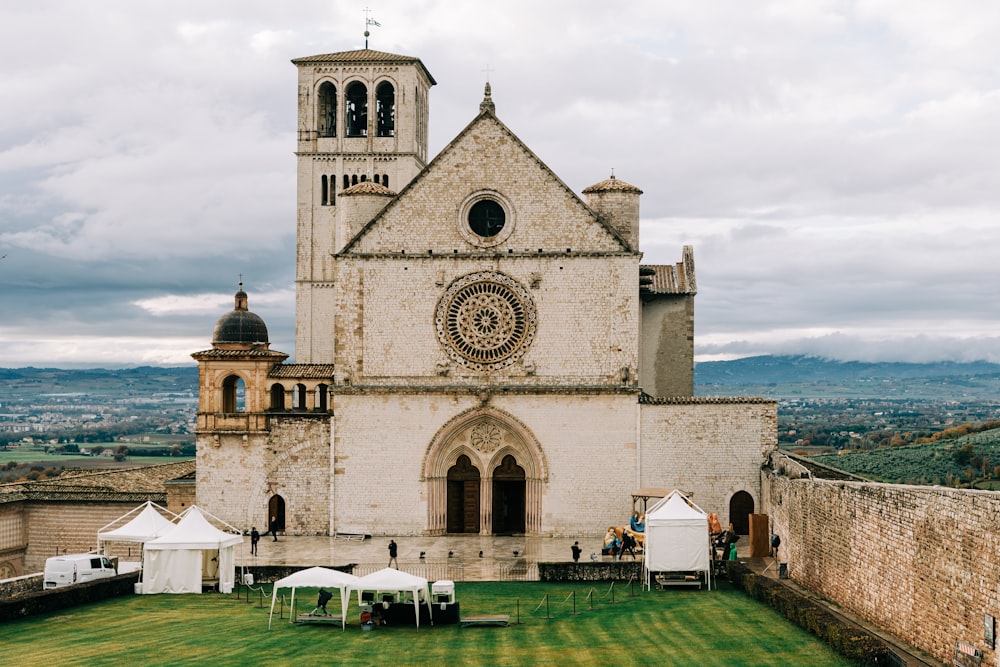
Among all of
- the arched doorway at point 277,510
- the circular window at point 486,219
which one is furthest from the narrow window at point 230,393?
the circular window at point 486,219

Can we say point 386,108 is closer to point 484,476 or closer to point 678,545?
point 484,476

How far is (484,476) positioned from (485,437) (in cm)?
152

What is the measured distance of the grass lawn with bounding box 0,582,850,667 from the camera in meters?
25.5

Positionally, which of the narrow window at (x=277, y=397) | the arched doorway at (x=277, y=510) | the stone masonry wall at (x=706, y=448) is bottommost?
the arched doorway at (x=277, y=510)

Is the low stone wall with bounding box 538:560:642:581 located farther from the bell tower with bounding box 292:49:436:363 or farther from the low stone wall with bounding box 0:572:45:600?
the bell tower with bounding box 292:49:436:363

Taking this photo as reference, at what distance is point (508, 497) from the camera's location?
47.8 metres

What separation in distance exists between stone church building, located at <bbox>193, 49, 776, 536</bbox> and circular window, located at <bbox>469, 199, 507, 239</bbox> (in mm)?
78

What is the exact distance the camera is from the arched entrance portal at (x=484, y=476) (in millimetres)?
46875

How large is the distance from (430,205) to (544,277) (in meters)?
5.27

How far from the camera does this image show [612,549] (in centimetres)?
4066

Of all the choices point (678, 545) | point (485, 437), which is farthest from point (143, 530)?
A: point (678, 545)

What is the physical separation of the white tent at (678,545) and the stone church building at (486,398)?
9855 millimetres

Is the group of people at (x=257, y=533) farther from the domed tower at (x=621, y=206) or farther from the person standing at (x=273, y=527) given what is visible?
the domed tower at (x=621, y=206)

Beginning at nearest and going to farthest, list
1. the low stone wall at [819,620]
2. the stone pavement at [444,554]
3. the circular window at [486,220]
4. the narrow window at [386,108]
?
the low stone wall at [819,620] < the stone pavement at [444,554] < the circular window at [486,220] < the narrow window at [386,108]
